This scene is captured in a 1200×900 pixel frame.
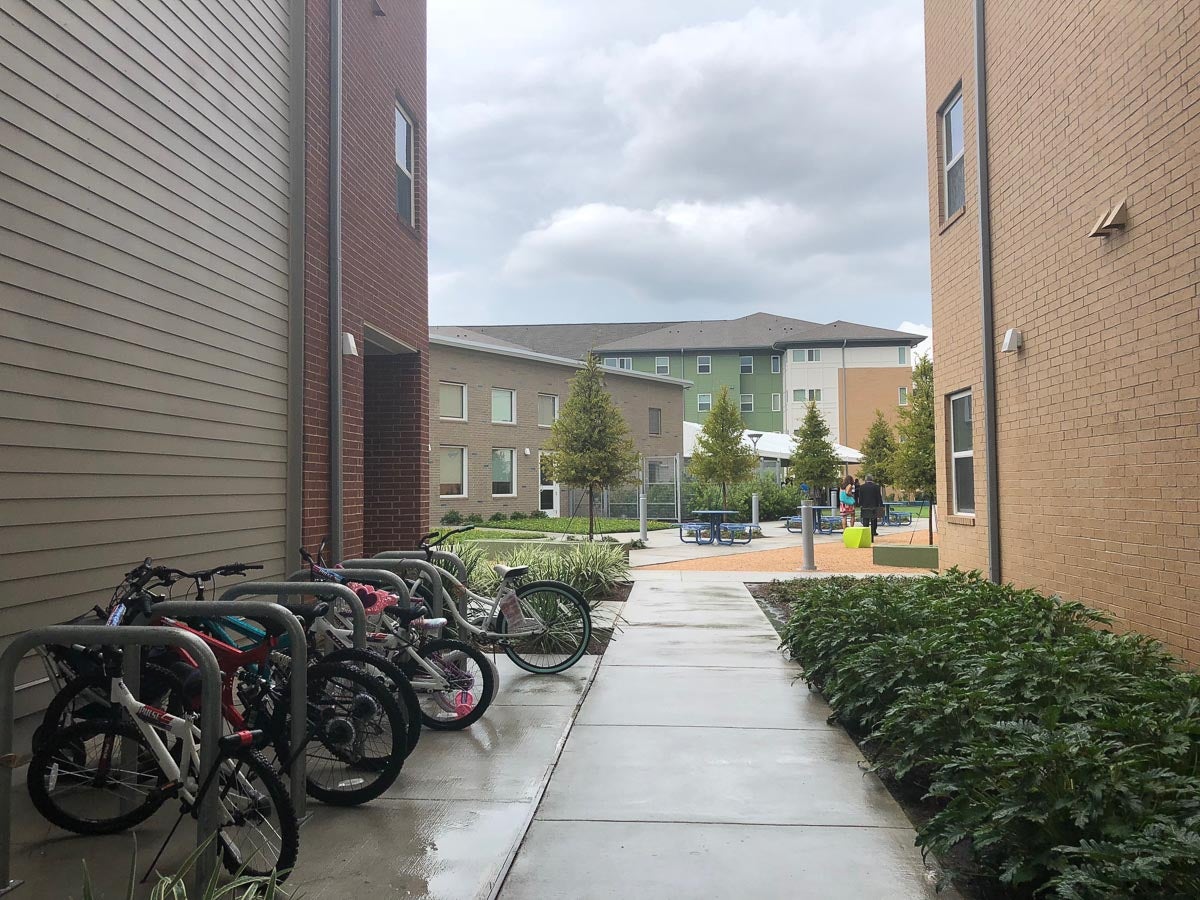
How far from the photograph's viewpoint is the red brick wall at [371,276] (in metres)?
8.09

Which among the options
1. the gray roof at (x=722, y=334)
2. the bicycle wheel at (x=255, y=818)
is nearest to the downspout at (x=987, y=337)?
the bicycle wheel at (x=255, y=818)

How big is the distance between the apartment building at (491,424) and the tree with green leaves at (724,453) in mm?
2392

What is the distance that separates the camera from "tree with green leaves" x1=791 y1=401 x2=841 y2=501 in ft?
116

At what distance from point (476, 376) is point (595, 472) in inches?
412

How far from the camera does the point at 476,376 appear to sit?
3356cm

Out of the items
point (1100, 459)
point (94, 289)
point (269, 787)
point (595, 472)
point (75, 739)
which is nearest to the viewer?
point (269, 787)

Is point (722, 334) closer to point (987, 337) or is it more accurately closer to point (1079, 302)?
point (987, 337)

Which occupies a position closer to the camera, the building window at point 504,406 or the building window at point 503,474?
the building window at point 504,406

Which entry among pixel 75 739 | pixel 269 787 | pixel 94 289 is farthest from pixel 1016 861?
pixel 94 289

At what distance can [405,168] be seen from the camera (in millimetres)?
11258

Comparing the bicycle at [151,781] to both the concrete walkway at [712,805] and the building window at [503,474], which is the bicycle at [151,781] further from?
the building window at [503,474]

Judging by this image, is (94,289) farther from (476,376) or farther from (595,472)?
(476,376)

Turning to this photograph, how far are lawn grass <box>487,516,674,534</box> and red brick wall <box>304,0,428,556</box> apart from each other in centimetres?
1538

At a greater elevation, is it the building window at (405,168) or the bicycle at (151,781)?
the building window at (405,168)
